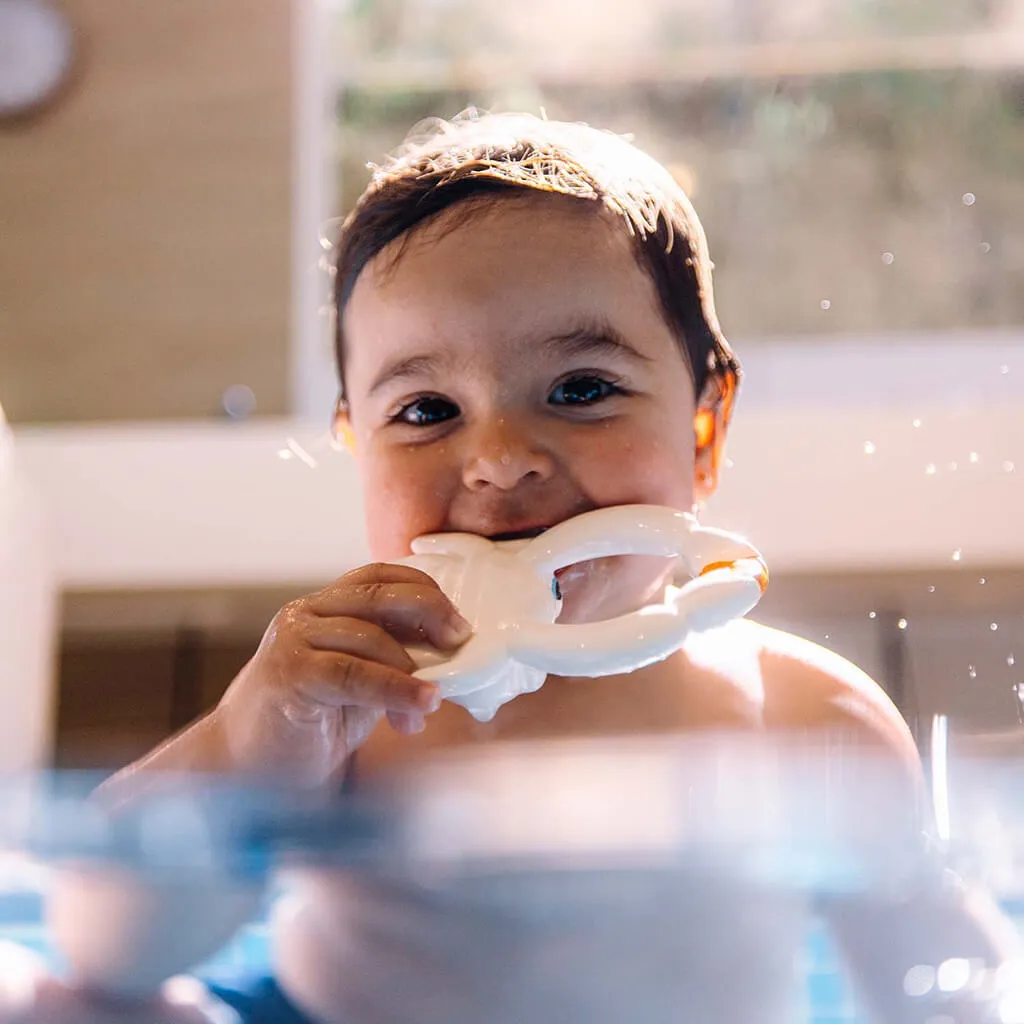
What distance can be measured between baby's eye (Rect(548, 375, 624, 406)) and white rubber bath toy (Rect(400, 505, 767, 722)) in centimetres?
6

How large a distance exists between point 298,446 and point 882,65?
0.76m

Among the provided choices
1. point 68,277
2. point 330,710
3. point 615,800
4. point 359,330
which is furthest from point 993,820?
point 68,277

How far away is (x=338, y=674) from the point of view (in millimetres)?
445

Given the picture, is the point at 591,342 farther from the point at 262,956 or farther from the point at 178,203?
the point at 178,203

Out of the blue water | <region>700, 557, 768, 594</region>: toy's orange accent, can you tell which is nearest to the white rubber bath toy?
<region>700, 557, 768, 594</region>: toy's orange accent

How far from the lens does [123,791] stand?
478 mm

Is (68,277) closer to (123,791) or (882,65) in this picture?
(123,791)

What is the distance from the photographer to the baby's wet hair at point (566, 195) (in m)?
0.60

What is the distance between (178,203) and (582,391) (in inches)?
29.5

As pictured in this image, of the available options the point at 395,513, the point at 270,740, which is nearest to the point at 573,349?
the point at 395,513

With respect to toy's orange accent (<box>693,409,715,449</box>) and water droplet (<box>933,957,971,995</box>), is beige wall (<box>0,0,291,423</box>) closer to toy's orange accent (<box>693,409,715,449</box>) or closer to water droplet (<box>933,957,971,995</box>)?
toy's orange accent (<box>693,409,715,449</box>)

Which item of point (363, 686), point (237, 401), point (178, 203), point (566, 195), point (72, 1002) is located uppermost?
point (178, 203)

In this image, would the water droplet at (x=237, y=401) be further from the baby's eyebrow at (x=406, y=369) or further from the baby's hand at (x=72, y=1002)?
the baby's hand at (x=72, y=1002)

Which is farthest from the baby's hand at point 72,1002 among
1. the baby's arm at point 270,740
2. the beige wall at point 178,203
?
the beige wall at point 178,203
